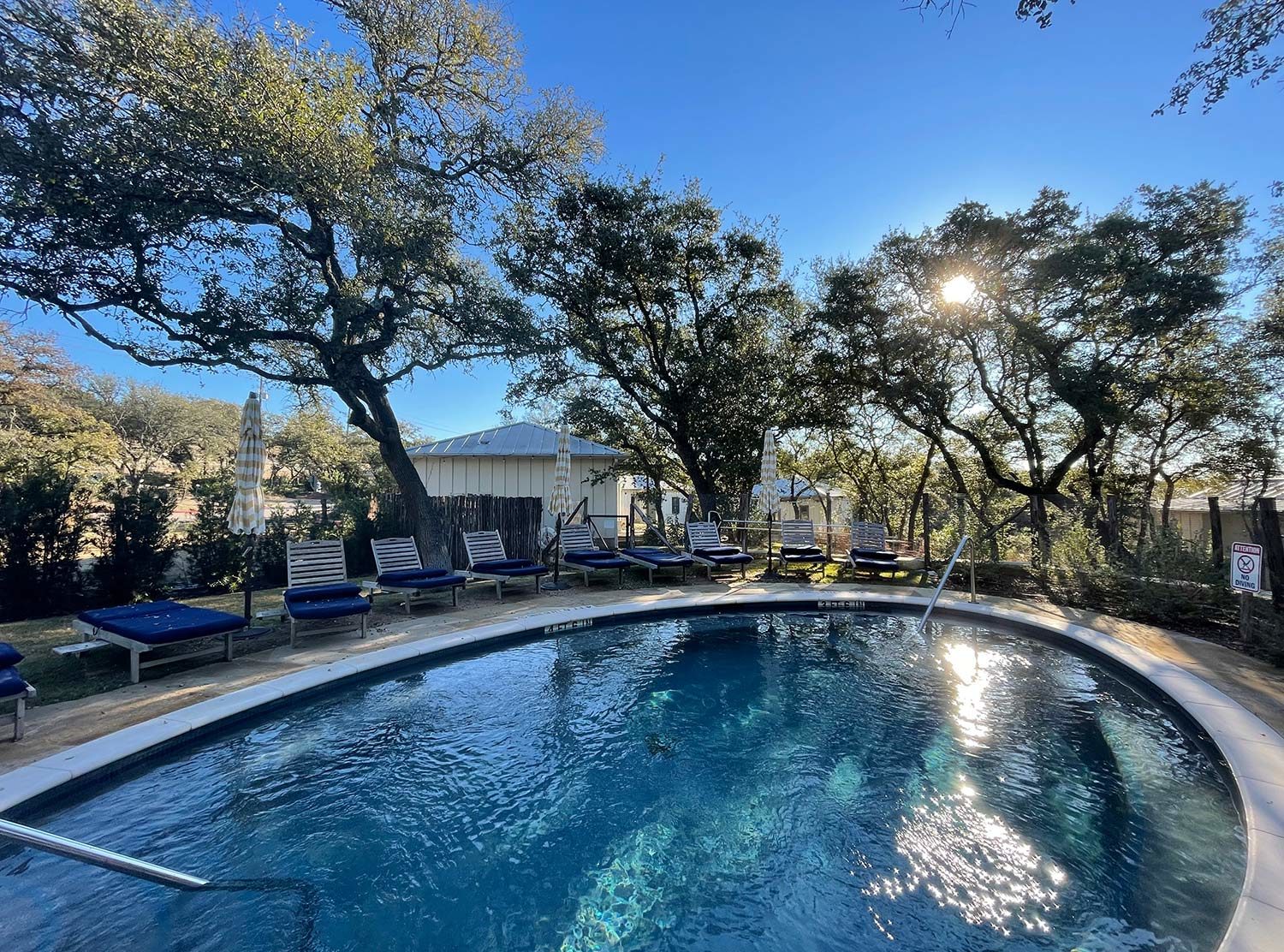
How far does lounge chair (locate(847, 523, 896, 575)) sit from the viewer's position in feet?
38.0

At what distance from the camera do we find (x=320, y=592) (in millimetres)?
6922

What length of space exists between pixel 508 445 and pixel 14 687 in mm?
14367

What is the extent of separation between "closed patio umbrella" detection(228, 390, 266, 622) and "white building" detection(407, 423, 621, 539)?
10188mm

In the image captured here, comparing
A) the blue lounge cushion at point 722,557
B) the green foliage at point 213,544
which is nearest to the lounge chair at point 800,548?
the blue lounge cushion at point 722,557

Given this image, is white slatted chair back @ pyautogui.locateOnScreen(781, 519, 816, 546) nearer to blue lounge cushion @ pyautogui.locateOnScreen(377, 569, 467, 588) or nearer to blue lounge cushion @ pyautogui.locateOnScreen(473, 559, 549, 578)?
blue lounge cushion @ pyautogui.locateOnScreen(473, 559, 549, 578)

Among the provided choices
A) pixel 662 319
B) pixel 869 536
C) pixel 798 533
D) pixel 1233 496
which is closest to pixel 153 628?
pixel 798 533

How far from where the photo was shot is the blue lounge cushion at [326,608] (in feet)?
20.6

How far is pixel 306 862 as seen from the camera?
318cm

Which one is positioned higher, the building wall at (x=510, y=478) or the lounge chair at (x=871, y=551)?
the building wall at (x=510, y=478)

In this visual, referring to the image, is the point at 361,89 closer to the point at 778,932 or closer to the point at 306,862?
the point at 306,862

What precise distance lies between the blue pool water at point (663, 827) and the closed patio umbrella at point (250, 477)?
9.10ft

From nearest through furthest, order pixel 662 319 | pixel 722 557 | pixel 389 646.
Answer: pixel 389 646, pixel 722 557, pixel 662 319

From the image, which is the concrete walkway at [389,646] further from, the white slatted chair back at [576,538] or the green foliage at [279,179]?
the green foliage at [279,179]

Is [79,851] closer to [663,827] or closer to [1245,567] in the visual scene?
[663,827]
